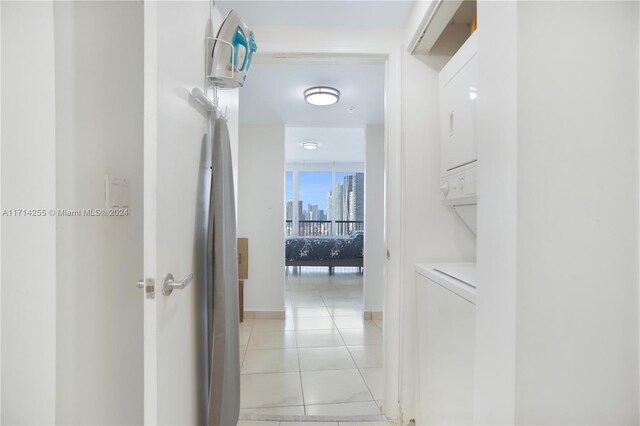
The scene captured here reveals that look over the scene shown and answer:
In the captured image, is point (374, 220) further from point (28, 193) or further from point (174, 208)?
point (28, 193)

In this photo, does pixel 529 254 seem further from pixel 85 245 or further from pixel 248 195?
pixel 248 195

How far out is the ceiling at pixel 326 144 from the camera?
14.9 ft

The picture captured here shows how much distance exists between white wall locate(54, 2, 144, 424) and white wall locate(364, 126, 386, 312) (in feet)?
8.69

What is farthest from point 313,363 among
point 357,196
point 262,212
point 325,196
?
point 325,196

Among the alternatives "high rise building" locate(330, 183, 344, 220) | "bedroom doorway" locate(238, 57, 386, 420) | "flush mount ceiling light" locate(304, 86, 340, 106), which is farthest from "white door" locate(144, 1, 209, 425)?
"high rise building" locate(330, 183, 344, 220)

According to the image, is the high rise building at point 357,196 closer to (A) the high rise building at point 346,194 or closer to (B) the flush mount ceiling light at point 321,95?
(A) the high rise building at point 346,194

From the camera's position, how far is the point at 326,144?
5.39 metres

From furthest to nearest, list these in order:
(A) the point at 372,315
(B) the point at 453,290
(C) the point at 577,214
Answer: (A) the point at 372,315 < (B) the point at 453,290 < (C) the point at 577,214

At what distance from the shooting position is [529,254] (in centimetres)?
66

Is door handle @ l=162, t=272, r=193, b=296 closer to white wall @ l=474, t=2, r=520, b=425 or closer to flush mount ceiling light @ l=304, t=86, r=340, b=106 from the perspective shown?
white wall @ l=474, t=2, r=520, b=425

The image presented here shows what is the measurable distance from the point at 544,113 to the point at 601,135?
0.13 metres

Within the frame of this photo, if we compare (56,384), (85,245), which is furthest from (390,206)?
(56,384)

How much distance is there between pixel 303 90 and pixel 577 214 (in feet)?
7.44

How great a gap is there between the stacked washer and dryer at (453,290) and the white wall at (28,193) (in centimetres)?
132
